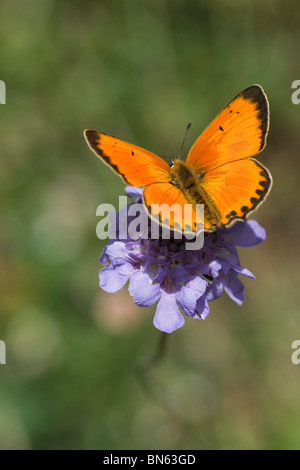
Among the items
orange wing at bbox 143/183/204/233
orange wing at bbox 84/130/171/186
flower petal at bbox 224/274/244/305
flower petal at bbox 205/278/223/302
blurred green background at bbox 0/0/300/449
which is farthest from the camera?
blurred green background at bbox 0/0/300/449

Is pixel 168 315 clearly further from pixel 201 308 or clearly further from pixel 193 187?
pixel 193 187

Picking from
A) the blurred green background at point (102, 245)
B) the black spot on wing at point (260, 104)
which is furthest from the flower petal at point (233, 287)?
the blurred green background at point (102, 245)

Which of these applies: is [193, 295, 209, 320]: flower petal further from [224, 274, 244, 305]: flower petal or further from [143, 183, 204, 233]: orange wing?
[143, 183, 204, 233]: orange wing

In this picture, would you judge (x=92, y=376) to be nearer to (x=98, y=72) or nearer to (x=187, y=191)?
(x=187, y=191)

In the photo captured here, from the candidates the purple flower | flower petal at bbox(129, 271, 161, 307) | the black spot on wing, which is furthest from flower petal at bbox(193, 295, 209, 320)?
the black spot on wing

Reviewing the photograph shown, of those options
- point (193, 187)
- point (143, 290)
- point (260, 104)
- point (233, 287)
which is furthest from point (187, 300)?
point (260, 104)

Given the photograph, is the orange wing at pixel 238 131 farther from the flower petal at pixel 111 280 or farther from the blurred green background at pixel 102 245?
the blurred green background at pixel 102 245

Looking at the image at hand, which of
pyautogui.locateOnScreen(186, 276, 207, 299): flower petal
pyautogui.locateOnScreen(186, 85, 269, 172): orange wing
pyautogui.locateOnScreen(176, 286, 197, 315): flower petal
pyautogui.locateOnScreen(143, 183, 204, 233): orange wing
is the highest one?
pyautogui.locateOnScreen(186, 85, 269, 172): orange wing
